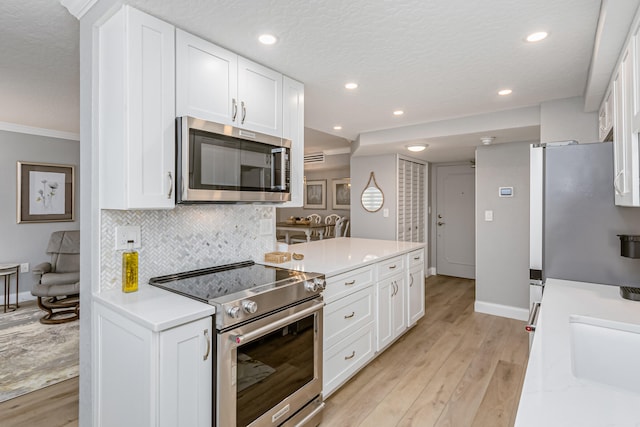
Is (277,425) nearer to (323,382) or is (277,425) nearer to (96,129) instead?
(323,382)

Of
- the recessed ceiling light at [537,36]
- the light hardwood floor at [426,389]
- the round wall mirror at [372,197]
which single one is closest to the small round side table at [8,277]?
the light hardwood floor at [426,389]

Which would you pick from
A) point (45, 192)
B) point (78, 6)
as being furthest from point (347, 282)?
point (45, 192)

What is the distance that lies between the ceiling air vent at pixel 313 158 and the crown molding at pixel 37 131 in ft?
13.3

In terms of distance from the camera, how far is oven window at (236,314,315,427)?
160cm

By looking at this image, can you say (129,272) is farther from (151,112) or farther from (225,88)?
(225,88)

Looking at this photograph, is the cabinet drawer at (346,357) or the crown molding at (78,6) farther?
the cabinet drawer at (346,357)

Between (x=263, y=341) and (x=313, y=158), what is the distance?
5848 millimetres

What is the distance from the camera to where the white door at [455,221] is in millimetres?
5875

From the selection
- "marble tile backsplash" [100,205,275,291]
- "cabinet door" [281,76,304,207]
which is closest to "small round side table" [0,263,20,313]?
"marble tile backsplash" [100,205,275,291]

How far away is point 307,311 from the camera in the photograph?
6.31 ft

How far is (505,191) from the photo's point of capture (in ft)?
13.2

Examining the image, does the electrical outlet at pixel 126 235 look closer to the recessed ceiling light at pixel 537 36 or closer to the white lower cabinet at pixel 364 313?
the white lower cabinet at pixel 364 313

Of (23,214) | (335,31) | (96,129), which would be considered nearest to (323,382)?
(96,129)

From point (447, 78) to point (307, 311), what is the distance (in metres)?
1.93
